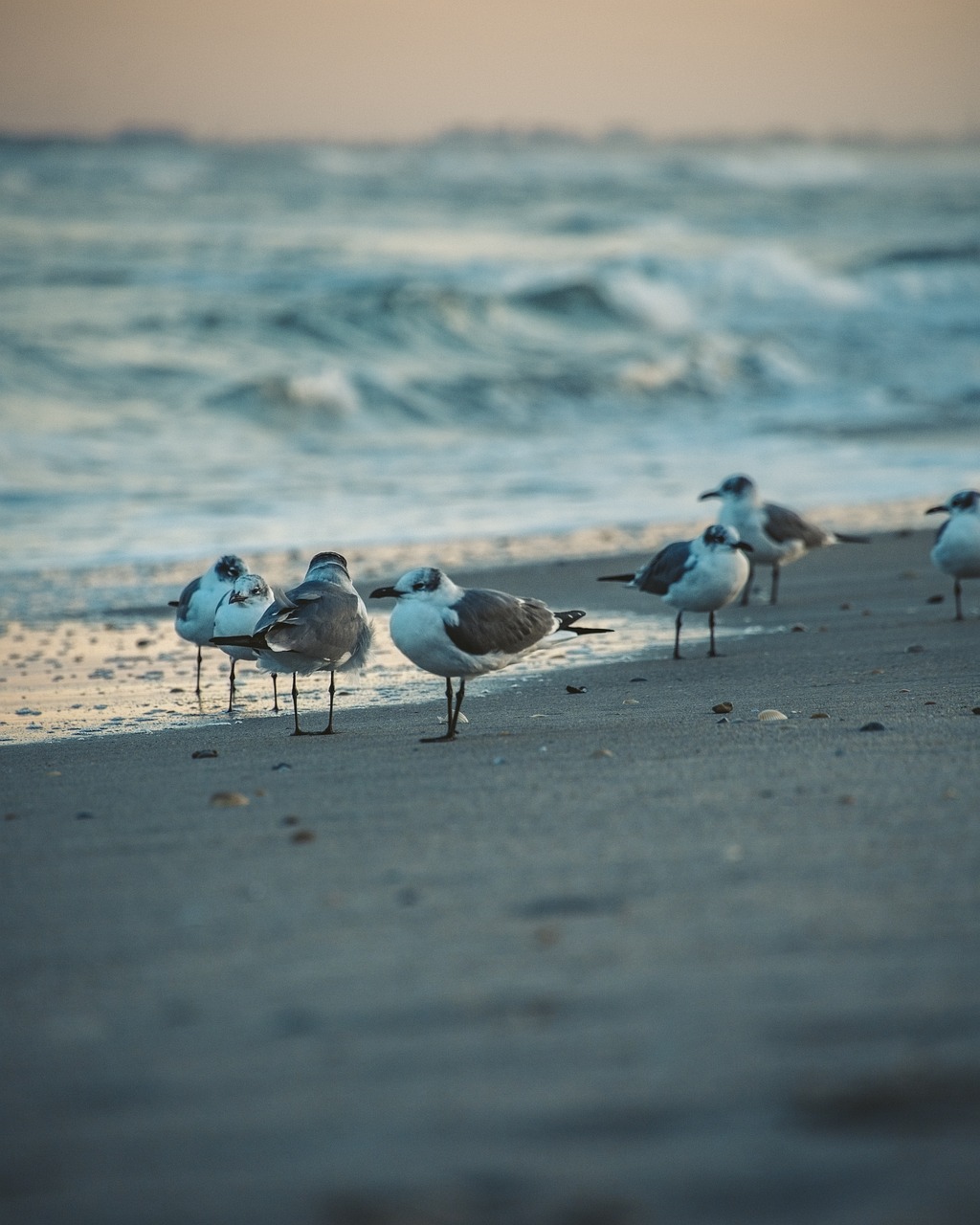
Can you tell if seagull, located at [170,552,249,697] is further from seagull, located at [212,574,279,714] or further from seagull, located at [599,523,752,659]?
seagull, located at [599,523,752,659]

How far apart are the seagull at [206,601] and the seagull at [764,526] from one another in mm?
3421

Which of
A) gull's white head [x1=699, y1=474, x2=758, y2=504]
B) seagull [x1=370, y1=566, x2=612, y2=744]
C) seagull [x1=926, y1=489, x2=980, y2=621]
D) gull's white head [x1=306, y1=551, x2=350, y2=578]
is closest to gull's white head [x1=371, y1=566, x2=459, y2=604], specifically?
seagull [x1=370, y1=566, x2=612, y2=744]

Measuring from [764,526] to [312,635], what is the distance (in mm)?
3968

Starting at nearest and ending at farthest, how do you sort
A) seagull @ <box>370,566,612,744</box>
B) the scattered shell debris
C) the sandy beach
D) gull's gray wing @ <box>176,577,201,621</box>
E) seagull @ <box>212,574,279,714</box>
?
the sandy beach
the scattered shell debris
seagull @ <box>370,566,612,744</box>
seagull @ <box>212,574,279,714</box>
gull's gray wing @ <box>176,577,201,621</box>

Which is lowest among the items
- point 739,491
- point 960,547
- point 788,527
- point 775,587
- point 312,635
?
point 312,635

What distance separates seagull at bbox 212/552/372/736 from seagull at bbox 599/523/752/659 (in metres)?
1.90

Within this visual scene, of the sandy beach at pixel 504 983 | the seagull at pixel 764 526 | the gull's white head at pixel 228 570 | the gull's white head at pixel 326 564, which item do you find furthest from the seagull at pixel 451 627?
the seagull at pixel 764 526

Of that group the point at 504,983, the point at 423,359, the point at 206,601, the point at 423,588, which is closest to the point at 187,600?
the point at 206,601

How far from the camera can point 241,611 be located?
6.68 m

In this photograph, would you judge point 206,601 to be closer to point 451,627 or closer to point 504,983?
point 451,627

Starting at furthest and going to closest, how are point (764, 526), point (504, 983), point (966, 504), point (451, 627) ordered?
point (764, 526) → point (966, 504) → point (451, 627) → point (504, 983)

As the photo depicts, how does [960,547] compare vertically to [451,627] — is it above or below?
above

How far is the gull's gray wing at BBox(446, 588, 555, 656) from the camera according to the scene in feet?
18.4

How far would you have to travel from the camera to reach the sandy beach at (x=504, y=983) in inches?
87.7
